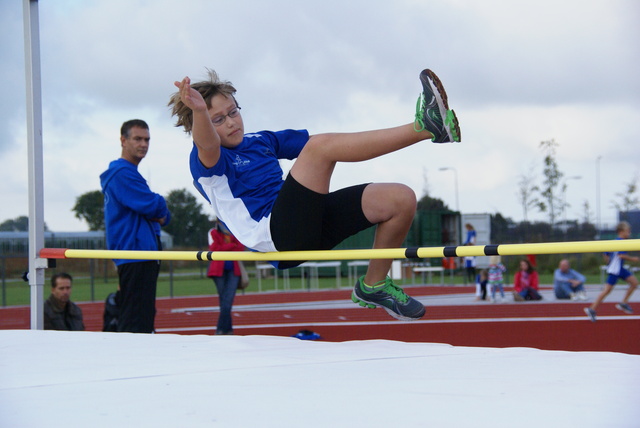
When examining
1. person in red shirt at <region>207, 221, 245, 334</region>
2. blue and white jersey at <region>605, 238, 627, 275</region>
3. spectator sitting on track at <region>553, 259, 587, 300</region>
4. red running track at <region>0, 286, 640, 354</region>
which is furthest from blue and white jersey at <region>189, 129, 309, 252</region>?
spectator sitting on track at <region>553, 259, 587, 300</region>

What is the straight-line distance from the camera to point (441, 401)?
6.24 feet

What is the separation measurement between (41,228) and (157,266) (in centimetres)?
69

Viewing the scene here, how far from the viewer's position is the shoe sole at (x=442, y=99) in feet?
8.36

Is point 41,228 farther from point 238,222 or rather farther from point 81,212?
point 81,212

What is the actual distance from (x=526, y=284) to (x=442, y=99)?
9.92 meters

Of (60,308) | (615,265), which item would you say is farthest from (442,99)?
(615,265)

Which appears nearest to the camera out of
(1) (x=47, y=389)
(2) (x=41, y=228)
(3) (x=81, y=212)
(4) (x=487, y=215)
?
(1) (x=47, y=389)

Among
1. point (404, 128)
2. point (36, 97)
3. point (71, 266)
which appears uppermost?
point (36, 97)

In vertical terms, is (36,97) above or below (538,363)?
above

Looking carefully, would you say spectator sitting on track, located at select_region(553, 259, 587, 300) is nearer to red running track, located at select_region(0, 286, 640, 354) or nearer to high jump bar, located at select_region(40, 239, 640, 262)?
red running track, located at select_region(0, 286, 640, 354)

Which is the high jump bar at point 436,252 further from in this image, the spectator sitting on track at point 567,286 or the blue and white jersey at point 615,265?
the spectator sitting on track at point 567,286

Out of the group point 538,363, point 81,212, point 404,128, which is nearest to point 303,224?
point 404,128

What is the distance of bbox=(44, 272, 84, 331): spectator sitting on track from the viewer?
570 cm

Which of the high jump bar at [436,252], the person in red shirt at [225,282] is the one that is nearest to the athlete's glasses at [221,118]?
the high jump bar at [436,252]
